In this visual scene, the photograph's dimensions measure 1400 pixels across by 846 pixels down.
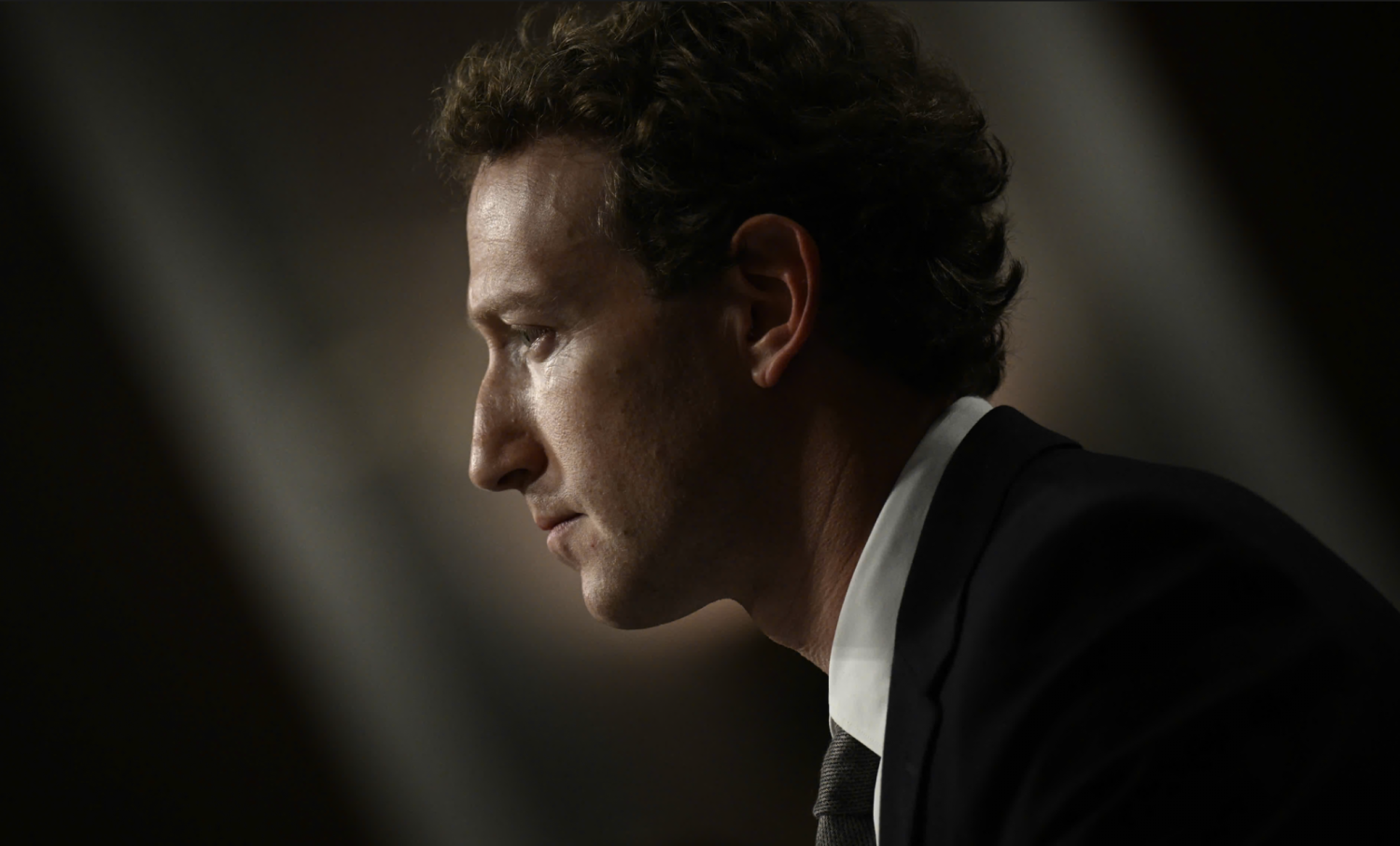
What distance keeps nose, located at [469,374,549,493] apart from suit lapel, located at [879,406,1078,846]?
301 millimetres

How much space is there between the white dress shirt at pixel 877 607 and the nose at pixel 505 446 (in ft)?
0.84

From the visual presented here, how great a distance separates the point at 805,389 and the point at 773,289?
0.26ft

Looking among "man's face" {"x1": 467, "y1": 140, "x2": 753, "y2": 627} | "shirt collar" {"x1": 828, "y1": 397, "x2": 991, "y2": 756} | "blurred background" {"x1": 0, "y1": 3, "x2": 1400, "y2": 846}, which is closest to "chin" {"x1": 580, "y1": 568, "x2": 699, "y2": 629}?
"man's face" {"x1": 467, "y1": 140, "x2": 753, "y2": 627}

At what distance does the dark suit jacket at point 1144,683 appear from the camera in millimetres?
507

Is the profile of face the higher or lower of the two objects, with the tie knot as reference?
higher

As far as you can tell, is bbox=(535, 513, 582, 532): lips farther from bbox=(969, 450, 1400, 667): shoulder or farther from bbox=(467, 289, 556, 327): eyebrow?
bbox=(969, 450, 1400, 667): shoulder

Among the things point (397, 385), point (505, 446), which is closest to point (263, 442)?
point (397, 385)

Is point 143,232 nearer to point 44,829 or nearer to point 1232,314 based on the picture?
point 44,829

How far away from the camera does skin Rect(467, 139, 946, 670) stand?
743 mm

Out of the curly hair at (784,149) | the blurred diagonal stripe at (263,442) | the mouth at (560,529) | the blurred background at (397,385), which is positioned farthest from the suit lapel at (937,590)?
the blurred diagonal stripe at (263,442)

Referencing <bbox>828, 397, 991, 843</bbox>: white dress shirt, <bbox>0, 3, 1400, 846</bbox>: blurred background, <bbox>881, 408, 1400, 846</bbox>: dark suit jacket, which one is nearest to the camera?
<bbox>881, 408, 1400, 846</bbox>: dark suit jacket

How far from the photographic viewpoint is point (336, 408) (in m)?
1.11

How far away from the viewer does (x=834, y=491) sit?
0.75m

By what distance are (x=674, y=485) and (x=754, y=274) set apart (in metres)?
0.17
